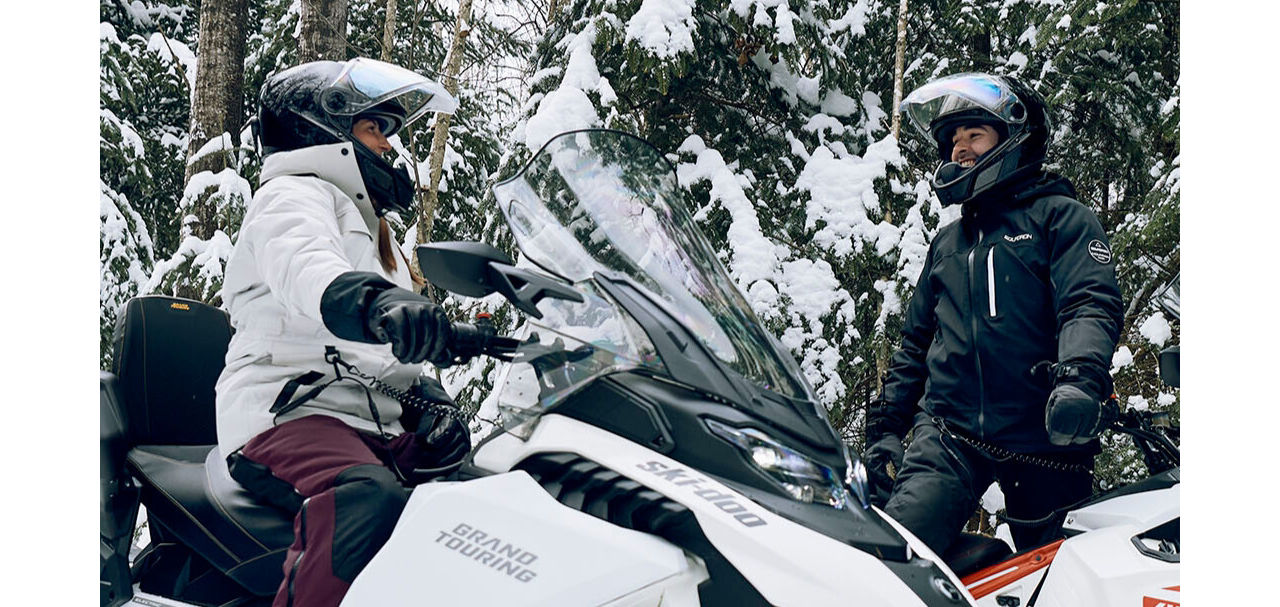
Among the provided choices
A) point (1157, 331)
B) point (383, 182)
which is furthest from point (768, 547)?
point (1157, 331)

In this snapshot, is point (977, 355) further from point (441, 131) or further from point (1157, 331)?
point (441, 131)

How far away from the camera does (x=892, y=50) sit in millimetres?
9336

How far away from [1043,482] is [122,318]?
8.81 feet

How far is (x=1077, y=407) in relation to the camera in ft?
7.82

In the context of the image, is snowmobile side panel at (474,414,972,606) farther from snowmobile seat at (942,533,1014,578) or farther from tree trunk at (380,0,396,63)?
tree trunk at (380,0,396,63)

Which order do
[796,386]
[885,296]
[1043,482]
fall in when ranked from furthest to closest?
[885,296] < [1043,482] < [796,386]

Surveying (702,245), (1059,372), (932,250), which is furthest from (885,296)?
(702,245)

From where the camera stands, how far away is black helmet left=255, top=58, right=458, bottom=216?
2607 mm

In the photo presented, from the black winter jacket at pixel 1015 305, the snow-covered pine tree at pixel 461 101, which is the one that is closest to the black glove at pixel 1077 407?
the black winter jacket at pixel 1015 305

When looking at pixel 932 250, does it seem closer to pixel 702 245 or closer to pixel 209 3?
pixel 702 245

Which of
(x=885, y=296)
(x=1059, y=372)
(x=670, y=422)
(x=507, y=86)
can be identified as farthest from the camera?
(x=507, y=86)

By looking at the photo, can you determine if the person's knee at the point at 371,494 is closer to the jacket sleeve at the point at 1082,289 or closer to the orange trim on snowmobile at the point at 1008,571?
the orange trim on snowmobile at the point at 1008,571

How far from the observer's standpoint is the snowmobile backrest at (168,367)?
2812mm

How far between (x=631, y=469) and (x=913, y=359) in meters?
1.80
